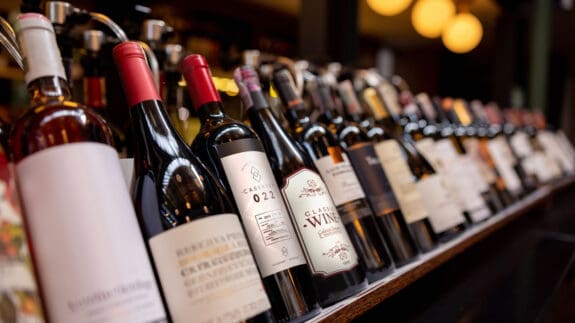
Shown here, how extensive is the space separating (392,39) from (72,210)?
5.95 m

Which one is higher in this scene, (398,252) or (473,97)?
(473,97)

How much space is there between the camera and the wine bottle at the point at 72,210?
0.40 metres

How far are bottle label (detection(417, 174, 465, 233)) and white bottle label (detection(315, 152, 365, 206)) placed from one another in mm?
289

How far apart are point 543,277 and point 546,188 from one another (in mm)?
944

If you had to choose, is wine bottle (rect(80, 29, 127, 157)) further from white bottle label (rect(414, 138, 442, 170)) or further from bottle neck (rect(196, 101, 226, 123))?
white bottle label (rect(414, 138, 442, 170))

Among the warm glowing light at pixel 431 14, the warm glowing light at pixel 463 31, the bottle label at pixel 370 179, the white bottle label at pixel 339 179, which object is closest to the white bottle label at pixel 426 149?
the bottle label at pixel 370 179

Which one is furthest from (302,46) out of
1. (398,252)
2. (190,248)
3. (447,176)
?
(190,248)

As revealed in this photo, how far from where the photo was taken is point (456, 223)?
994mm

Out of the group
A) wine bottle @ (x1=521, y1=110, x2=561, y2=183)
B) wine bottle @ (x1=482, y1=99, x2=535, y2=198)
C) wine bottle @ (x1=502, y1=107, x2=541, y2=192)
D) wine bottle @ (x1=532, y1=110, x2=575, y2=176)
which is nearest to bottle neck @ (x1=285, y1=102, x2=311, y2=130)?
wine bottle @ (x1=482, y1=99, x2=535, y2=198)

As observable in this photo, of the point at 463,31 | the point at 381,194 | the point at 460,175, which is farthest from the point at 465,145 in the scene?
the point at 463,31

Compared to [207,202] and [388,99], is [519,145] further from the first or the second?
[207,202]

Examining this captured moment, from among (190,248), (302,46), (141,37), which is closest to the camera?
(190,248)

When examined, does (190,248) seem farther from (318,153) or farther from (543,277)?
(543,277)

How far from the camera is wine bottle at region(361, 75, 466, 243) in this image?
0.94 m
